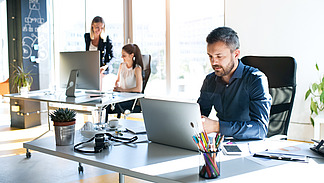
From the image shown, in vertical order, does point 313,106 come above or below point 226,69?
below

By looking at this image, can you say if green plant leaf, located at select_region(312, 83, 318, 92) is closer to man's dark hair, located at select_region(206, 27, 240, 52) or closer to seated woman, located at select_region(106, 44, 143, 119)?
seated woman, located at select_region(106, 44, 143, 119)

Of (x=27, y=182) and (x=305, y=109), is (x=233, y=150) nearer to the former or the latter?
(x=27, y=182)

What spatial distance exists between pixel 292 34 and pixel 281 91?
89.9 inches

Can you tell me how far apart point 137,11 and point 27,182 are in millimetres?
3897

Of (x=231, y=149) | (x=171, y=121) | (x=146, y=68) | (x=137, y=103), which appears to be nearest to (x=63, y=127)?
(x=171, y=121)

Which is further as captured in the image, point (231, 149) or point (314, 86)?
point (314, 86)

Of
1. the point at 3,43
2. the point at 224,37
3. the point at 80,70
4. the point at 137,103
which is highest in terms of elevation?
the point at 3,43

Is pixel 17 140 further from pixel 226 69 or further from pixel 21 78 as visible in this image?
pixel 226 69

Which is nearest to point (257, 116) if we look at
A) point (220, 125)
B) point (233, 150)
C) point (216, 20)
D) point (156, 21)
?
point (220, 125)

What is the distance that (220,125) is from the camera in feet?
5.87

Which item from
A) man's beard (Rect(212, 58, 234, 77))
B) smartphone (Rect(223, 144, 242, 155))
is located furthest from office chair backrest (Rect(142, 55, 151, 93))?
smartphone (Rect(223, 144, 242, 155))

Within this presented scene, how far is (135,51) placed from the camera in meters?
4.41

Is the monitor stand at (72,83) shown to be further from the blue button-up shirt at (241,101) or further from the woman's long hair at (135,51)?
the blue button-up shirt at (241,101)

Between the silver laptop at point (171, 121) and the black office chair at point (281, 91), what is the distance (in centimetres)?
92
